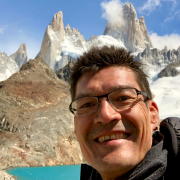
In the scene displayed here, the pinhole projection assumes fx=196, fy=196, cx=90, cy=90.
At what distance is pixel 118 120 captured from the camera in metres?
→ 1.45

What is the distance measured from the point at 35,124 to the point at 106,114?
54.3 ft

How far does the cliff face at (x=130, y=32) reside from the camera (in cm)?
11675

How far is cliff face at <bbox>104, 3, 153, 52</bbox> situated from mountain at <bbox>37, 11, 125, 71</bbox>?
753cm

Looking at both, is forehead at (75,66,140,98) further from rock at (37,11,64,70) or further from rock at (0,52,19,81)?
rock at (37,11,64,70)

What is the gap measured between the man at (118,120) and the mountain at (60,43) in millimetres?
88146

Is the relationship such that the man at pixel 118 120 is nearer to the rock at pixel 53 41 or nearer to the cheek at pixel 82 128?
the cheek at pixel 82 128

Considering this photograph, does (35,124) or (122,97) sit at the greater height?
(35,124)

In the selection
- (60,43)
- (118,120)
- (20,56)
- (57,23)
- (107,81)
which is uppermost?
(57,23)

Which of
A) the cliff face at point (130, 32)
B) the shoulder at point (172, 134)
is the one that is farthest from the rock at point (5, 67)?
the shoulder at point (172, 134)

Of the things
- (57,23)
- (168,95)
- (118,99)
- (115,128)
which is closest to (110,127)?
(115,128)

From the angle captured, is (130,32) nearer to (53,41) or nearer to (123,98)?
(53,41)

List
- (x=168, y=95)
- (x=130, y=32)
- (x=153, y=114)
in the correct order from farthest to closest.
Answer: (x=130, y=32), (x=168, y=95), (x=153, y=114)

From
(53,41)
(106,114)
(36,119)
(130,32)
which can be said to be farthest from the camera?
(130,32)

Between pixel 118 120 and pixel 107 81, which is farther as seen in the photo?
pixel 107 81
